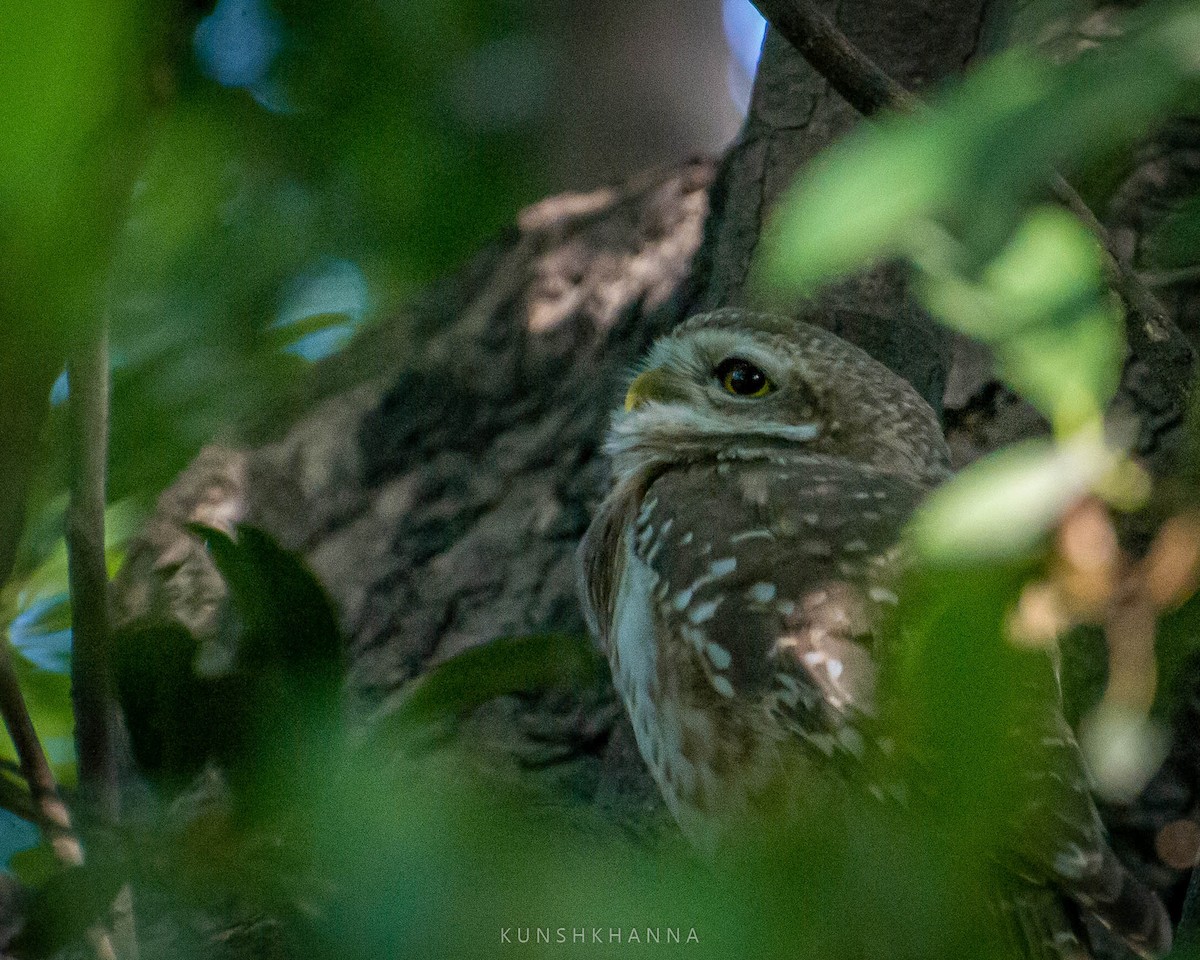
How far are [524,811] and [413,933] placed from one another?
6.1 inches

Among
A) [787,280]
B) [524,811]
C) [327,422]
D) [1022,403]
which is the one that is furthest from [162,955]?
[327,422]

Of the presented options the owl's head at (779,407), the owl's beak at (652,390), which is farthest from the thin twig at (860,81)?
the owl's beak at (652,390)

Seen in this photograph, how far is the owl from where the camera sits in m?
1.70

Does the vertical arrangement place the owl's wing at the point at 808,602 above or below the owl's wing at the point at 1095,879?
above

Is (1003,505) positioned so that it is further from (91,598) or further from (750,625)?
(750,625)

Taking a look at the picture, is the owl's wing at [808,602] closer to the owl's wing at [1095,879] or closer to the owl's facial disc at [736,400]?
the owl's wing at [1095,879]

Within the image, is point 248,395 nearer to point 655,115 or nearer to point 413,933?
point 413,933

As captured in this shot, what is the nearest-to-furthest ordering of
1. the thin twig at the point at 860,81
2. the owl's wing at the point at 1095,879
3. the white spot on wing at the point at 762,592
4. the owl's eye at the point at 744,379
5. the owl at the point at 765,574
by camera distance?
the thin twig at the point at 860,81
the owl's wing at the point at 1095,879
the owl at the point at 765,574
the white spot on wing at the point at 762,592
the owl's eye at the point at 744,379

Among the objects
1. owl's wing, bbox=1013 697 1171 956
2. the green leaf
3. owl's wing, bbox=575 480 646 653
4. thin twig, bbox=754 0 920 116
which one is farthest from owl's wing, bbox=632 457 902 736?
the green leaf

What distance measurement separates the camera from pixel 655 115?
3.78 m

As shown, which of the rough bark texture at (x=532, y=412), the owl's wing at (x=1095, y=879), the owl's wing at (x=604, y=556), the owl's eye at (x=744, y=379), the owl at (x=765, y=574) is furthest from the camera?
the rough bark texture at (x=532, y=412)

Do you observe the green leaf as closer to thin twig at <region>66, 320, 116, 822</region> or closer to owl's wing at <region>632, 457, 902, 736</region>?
thin twig at <region>66, 320, 116, 822</region>

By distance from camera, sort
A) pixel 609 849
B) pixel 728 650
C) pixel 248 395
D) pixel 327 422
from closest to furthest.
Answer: pixel 609 849 → pixel 248 395 → pixel 728 650 → pixel 327 422

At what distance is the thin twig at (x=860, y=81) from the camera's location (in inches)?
58.0
